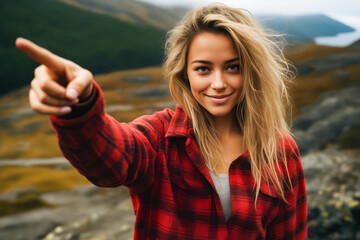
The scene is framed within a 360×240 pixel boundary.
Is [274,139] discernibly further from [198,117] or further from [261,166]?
[198,117]

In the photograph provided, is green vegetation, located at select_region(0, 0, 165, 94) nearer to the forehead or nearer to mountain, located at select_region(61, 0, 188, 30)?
mountain, located at select_region(61, 0, 188, 30)

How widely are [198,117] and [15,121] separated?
32.5ft

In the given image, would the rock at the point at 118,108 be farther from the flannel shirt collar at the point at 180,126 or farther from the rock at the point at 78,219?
the flannel shirt collar at the point at 180,126

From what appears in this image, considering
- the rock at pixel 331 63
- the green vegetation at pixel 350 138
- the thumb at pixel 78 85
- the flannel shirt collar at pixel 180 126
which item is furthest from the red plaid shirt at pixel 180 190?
the rock at pixel 331 63

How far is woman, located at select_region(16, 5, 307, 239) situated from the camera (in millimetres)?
1474

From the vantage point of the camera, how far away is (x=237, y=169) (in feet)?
5.37

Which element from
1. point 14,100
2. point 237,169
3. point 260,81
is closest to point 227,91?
point 260,81

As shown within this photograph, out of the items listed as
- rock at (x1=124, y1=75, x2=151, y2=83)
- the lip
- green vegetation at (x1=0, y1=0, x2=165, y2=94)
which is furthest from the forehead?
green vegetation at (x1=0, y1=0, x2=165, y2=94)

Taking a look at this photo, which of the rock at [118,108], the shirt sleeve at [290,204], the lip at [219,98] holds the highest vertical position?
the lip at [219,98]

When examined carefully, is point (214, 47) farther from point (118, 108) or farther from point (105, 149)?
point (118, 108)

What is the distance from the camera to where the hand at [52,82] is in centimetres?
80

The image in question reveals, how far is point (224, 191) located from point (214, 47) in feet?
2.53

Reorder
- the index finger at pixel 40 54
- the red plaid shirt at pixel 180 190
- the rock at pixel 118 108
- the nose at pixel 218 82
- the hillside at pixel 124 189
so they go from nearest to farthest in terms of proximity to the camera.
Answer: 1. the index finger at pixel 40 54
2. the red plaid shirt at pixel 180 190
3. the nose at pixel 218 82
4. the hillside at pixel 124 189
5. the rock at pixel 118 108

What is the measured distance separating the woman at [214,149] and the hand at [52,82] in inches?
11.2
